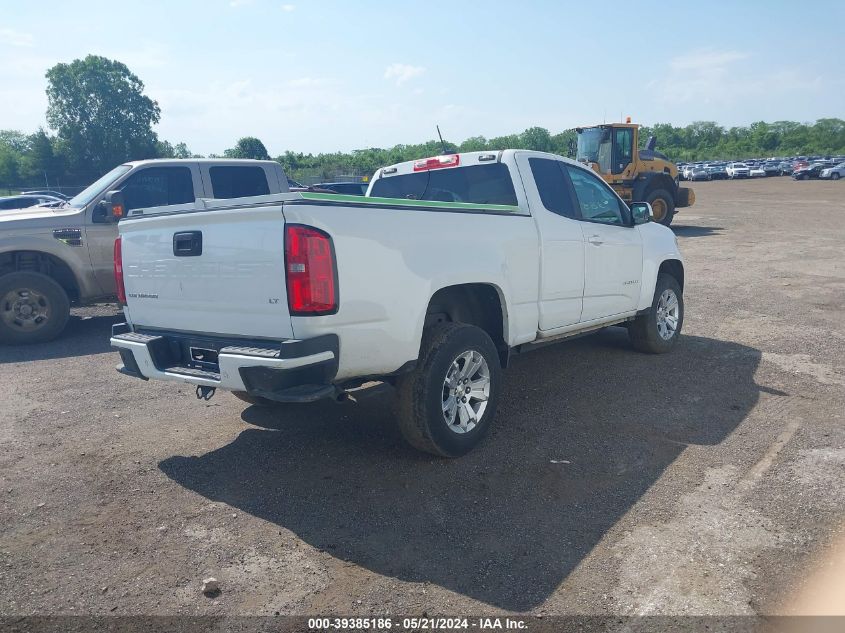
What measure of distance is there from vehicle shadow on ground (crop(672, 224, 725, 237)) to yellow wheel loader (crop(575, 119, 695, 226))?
75 cm

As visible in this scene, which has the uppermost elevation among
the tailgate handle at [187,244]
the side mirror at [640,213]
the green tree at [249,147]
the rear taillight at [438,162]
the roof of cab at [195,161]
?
the green tree at [249,147]

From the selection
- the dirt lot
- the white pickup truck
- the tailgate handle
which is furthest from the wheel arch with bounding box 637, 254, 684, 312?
the tailgate handle

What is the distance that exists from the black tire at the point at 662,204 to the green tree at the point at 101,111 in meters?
68.1

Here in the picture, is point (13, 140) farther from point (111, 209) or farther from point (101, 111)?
point (111, 209)

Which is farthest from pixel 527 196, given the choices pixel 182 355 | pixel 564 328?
pixel 182 355

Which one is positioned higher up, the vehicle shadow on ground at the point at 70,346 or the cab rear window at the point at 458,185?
the cab rear window at the point at 458,185

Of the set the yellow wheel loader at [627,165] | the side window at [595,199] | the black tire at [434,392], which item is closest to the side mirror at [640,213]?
the side window at [595,199]

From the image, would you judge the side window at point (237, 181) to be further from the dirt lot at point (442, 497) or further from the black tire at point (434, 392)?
the black tire at point (434, 392)

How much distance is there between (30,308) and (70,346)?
0.70m

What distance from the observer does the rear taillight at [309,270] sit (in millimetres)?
3467

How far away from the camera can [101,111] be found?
257 ft

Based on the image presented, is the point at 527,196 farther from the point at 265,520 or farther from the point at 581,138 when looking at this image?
the point at 581,138

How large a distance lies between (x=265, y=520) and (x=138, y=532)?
0.69m

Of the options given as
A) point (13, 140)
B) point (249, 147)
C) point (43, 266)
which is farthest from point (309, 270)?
point (13, 140)
